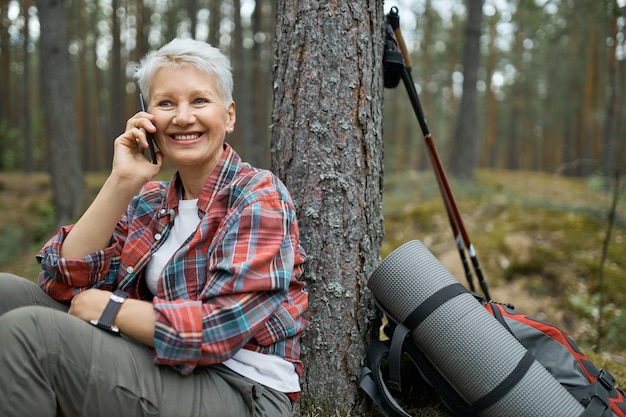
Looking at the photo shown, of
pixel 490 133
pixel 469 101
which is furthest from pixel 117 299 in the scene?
pixel 490 133

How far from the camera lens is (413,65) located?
2258 centimetres

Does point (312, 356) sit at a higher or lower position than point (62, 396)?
lower

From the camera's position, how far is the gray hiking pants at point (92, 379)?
1440mm

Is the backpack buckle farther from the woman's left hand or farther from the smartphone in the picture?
the smartphone

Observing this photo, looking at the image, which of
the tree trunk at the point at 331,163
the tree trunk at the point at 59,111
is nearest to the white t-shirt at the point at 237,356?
the tree trunk at the point at 331,163

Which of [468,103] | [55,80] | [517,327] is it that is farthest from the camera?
[468,103]

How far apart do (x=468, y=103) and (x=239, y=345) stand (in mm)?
9393

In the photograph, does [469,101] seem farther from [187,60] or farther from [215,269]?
[215,269]

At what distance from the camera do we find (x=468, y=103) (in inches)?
389

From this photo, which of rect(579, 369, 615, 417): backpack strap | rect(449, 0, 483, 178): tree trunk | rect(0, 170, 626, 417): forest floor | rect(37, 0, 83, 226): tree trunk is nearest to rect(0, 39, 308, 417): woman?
rect(0, 170, 626, 417): forest floor

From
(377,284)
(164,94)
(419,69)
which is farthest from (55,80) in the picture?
(419,69)

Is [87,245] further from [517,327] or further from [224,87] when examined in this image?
[517,327]

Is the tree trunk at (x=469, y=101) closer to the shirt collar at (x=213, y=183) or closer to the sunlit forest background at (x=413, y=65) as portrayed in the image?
the sunlit forest background at (x=413, y=65)

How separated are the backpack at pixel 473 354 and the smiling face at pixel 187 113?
97cm
